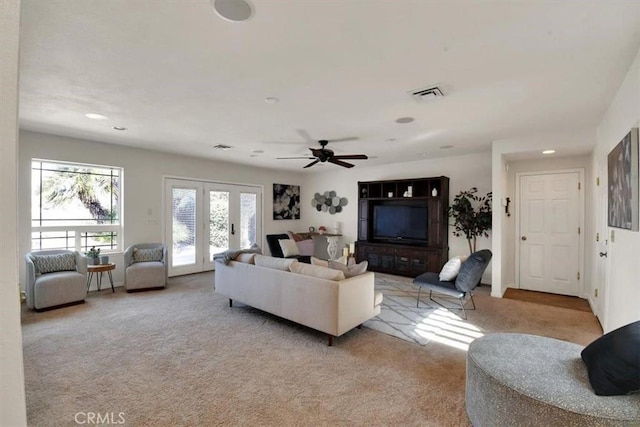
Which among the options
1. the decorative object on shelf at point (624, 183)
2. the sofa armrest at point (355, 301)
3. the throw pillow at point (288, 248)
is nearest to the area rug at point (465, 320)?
the sofa armrest at point (355, 301)

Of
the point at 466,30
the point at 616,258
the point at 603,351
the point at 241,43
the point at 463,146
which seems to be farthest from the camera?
the point at 463,146

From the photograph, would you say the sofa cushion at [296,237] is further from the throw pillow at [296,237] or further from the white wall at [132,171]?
the white wall at [132,171]

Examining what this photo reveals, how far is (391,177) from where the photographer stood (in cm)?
676

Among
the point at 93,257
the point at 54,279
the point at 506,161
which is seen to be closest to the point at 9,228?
the point at 54,279

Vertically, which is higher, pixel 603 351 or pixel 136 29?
pixel 136 29

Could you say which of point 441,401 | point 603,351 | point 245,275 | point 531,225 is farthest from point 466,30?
point 531,225

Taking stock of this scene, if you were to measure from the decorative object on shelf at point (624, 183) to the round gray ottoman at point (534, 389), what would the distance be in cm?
110

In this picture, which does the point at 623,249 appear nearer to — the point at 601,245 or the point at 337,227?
the point at 601,245

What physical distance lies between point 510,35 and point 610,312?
111 inches

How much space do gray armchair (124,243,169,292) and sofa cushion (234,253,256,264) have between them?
5.93 ft

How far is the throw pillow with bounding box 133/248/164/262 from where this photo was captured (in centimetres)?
509

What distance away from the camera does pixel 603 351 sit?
1.55m

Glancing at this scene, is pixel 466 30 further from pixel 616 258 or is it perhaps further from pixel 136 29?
pixel 616 258

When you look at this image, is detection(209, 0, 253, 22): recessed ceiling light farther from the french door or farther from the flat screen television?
the flat screen television
